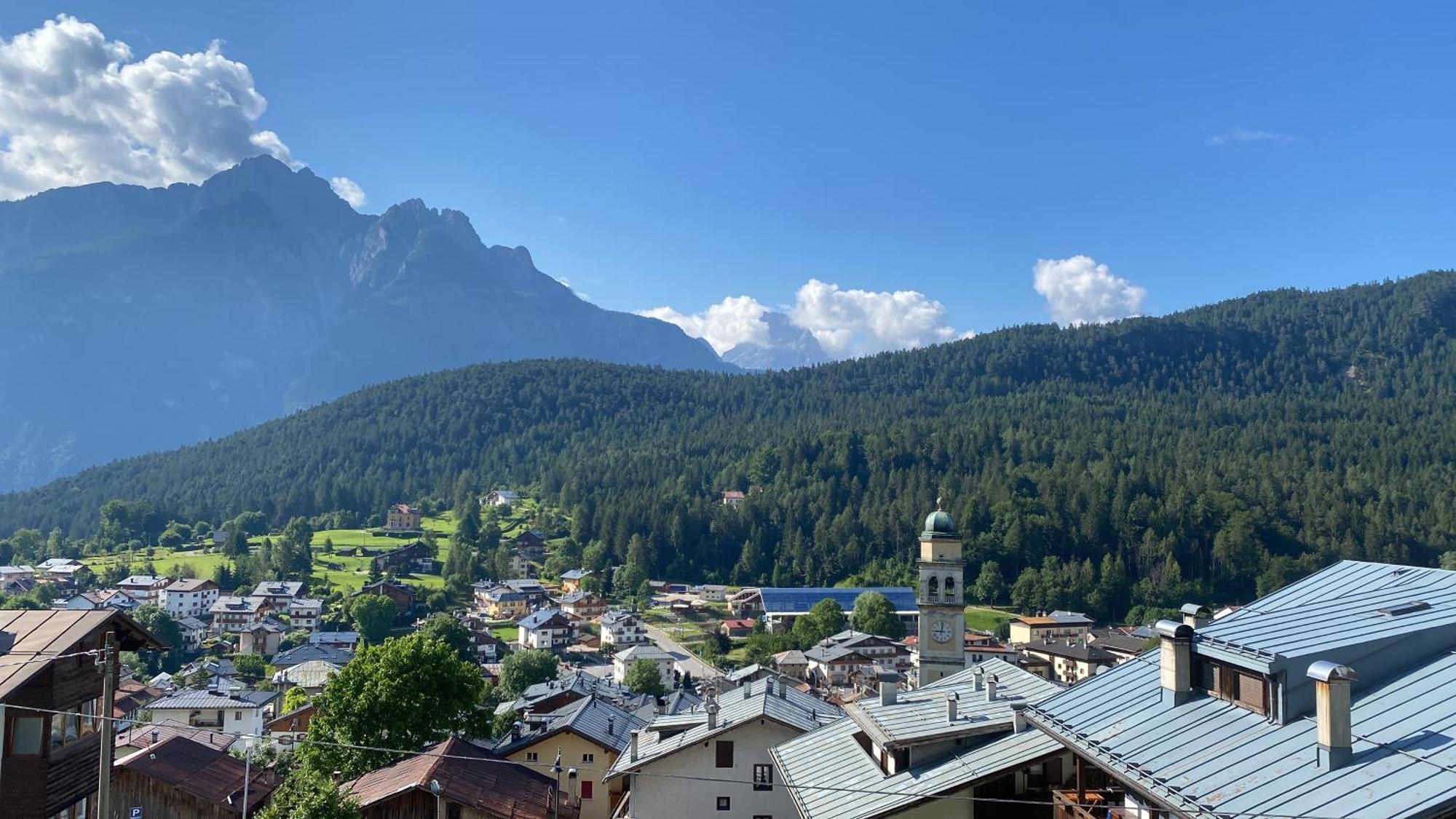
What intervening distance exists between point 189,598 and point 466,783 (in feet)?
362

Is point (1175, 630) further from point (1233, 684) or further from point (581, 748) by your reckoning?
point (581, 748)

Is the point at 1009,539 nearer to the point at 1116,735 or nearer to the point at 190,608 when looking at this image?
the point at 190,608

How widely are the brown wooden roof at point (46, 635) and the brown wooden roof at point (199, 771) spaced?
46.6 feet

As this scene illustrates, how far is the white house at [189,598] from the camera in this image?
404 feet

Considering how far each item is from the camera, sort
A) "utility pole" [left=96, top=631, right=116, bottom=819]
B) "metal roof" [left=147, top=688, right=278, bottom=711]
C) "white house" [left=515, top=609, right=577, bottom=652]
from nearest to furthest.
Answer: "utility pole" [left=96, top=631, right=116, bottom=819] < "metal roof" [left=147, top=688, right=278, bottom=711] < "white house" [left=515, top=609, right=577, bottom=652]

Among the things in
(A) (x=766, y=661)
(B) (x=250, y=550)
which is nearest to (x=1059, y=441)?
(A) (x=766, y=661)

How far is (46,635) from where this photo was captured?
19016mm

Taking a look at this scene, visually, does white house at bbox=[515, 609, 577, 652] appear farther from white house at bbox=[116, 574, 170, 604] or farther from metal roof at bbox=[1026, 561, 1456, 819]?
metal roof at bbox=[1026, 561, 1456, 819]

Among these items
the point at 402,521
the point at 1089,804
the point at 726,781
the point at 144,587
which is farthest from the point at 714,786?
the point at 402,521

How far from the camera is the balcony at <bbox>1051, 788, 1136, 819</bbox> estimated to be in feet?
50.8

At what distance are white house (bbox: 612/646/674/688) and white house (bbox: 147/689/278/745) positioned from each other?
3064cm

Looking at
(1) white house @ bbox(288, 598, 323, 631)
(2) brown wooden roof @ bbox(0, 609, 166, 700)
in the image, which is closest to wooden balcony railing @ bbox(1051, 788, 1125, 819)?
(2) brown wooden roof @ bbox(0, 609, 166, 700)

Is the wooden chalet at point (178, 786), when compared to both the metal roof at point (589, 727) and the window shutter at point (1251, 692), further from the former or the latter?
the window shutter at point (1251, 692)

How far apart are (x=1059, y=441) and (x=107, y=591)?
146326 mm
